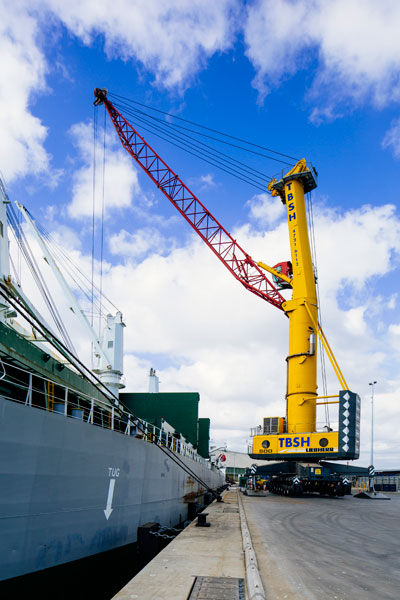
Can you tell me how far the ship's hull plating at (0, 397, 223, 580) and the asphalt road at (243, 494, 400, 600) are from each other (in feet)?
12.4

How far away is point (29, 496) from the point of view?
8172mm

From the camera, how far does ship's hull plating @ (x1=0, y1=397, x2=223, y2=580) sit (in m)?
7.81

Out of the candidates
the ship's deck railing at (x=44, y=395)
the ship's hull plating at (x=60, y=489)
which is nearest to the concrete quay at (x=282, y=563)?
the ship's hull plating at (x=60, y=489)

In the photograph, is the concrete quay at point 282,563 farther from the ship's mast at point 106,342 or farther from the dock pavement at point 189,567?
the ship's mast at point 106,342

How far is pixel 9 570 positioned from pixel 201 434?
29144 mm

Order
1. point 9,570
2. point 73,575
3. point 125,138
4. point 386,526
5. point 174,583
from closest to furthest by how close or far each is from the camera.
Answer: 1. point 174,583
2. point 9,570
3. point 73,575
4. point 386,526
5. point 125,138

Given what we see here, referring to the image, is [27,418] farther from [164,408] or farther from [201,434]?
[201,434]

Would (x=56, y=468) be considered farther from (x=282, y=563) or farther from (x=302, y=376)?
(x=302, y=376)

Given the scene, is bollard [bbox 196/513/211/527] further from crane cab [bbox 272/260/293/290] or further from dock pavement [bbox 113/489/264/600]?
crane cab [bbox 272/260/293/290]

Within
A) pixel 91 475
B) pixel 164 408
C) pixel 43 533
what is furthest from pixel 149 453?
pixel 164 408

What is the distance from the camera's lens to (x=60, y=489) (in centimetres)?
905

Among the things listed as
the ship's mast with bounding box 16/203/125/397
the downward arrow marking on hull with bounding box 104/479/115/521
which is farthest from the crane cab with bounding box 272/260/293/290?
the downward arrow marking on hull with bounding box 104/479/115/521

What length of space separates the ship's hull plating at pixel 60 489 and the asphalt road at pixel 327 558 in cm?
379

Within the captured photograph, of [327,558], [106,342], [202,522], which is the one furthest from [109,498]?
[106,342]
